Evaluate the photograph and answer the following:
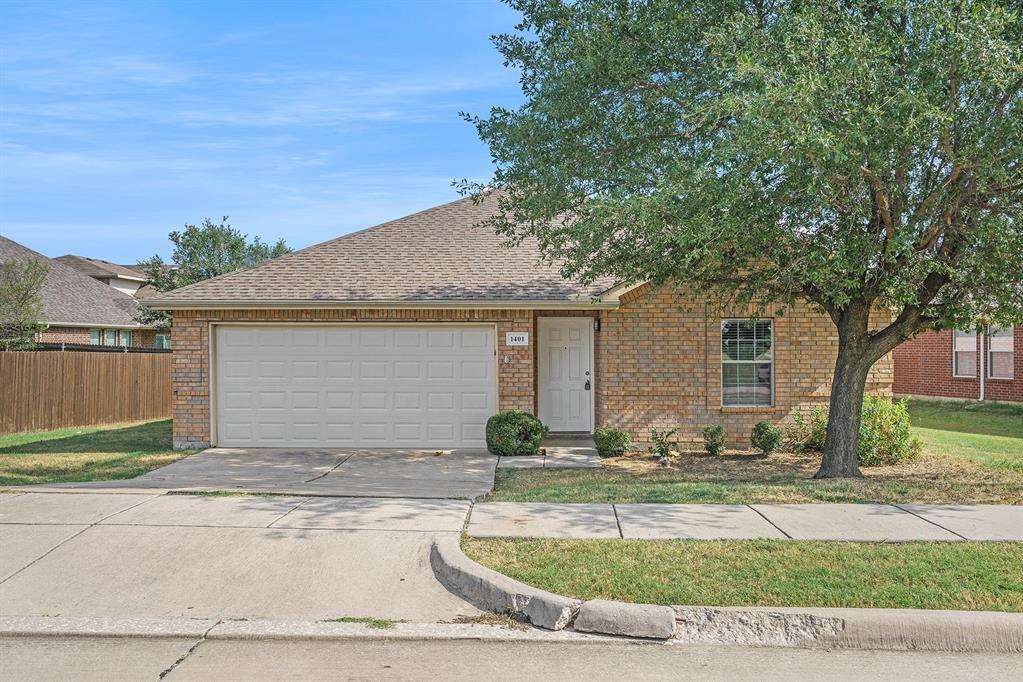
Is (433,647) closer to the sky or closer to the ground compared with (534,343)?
closer to the ground

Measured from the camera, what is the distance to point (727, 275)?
12.4 metres

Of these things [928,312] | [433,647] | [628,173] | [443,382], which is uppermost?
[628,173]

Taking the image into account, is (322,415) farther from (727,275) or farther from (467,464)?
(727,275)

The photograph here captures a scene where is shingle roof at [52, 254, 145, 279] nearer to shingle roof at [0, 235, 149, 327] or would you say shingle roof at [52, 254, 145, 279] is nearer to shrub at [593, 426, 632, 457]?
shingle roof at [0, 235, 149, 327]

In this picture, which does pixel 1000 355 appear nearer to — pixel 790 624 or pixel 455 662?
pixel 790 624

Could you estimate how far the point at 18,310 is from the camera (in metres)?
21.9

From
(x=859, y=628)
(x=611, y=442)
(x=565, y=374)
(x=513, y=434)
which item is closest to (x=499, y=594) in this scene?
(x=859, y=628)

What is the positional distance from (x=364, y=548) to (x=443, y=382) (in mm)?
7863

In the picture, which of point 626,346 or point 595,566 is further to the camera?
point 626,346

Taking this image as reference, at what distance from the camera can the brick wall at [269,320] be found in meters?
15.2

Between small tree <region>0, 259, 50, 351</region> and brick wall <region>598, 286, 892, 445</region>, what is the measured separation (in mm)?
14913

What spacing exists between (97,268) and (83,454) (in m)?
34.1

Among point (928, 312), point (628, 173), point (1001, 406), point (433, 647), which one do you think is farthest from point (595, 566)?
point (1001, 406)

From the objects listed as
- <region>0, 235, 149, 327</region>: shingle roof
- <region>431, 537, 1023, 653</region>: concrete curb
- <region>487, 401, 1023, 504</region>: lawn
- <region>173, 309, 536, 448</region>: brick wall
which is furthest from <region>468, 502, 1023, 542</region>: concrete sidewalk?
<region>0, 235, 149, 327</region>: shingle roof
